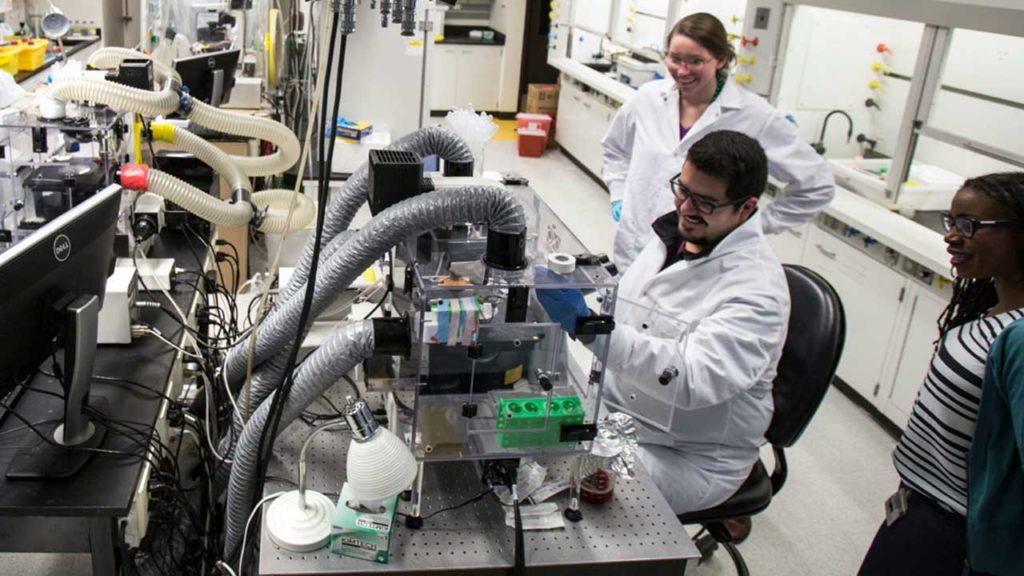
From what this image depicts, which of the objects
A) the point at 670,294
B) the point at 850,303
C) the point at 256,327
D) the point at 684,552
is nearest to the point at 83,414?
the point at 256,327

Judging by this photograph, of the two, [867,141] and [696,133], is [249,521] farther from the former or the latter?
[867,141]

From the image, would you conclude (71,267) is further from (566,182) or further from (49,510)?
(566,182)

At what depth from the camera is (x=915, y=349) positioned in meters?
3.02

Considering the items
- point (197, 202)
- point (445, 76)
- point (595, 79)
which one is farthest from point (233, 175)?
point (445, 76)

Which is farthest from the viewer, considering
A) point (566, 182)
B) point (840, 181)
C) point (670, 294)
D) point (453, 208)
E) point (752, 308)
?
point (566, 182)

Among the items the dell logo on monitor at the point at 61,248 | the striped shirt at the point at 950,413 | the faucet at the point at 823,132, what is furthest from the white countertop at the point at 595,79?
the dell logo on monitor at the point at 61,248

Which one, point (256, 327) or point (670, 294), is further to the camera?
point (670, 294)

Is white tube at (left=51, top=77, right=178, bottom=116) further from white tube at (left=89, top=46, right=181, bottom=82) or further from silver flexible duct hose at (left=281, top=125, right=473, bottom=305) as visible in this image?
silver flexible duct hose at (left=281, top=125, right=473, bottom=305)

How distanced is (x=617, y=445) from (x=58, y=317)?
38.9 inches

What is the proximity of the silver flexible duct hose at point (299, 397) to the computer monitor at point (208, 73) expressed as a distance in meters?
2.02

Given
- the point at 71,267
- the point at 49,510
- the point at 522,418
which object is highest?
the point at 71,267

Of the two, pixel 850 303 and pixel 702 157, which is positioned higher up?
pixel 702 157

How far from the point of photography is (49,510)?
1.35m

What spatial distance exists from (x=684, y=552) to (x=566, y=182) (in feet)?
16.2
